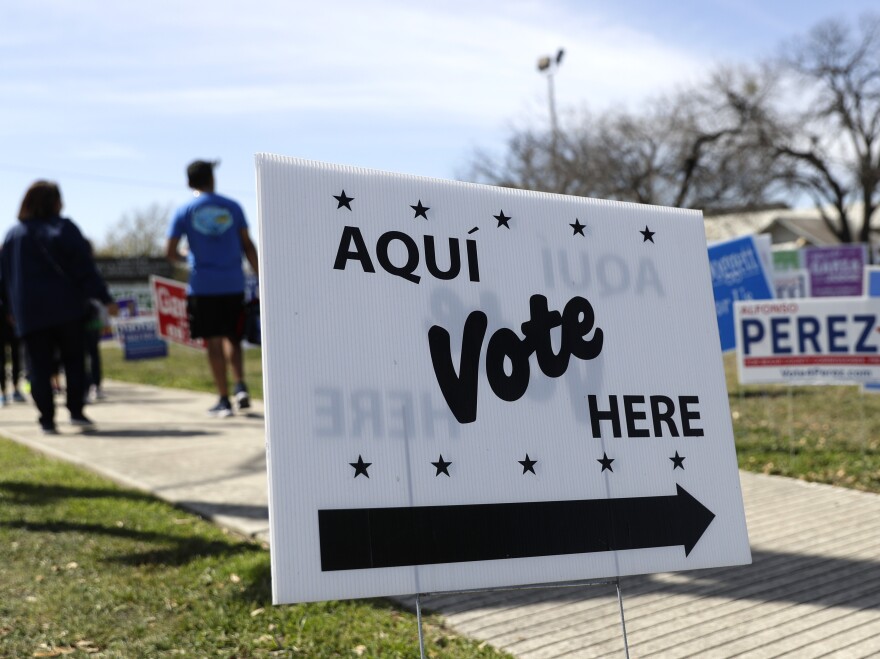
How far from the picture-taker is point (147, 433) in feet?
25.5

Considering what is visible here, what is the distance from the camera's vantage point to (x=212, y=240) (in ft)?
24.8

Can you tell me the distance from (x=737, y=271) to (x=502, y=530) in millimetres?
5790

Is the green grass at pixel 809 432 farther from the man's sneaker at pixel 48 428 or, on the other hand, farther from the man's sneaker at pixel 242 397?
the man's sneaker at pixel 48 428

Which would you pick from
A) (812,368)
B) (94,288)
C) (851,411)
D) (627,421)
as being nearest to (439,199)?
(627,421)

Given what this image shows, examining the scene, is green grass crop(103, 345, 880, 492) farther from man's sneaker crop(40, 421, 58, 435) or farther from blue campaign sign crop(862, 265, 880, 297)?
man's sneaker crop(40, 421, 58, 435)

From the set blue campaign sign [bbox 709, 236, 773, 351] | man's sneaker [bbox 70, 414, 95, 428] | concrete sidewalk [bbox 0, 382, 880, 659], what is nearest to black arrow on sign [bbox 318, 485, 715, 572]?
concrete sidewalk [bbox 0, 382, 880, 659]

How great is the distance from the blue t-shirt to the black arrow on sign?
218 inches

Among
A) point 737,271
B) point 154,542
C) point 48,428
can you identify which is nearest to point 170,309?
point 48,428

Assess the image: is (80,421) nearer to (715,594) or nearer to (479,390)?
(715,594)

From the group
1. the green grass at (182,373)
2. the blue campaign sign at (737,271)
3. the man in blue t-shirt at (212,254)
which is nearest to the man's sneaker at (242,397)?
the man in blue t-shirt at (212,254)

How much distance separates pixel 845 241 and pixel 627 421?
50944mm

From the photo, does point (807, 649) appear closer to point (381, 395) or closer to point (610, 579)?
point (610, 579)

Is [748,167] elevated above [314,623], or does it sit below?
above

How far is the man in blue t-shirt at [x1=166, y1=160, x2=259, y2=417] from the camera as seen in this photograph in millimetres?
7551
